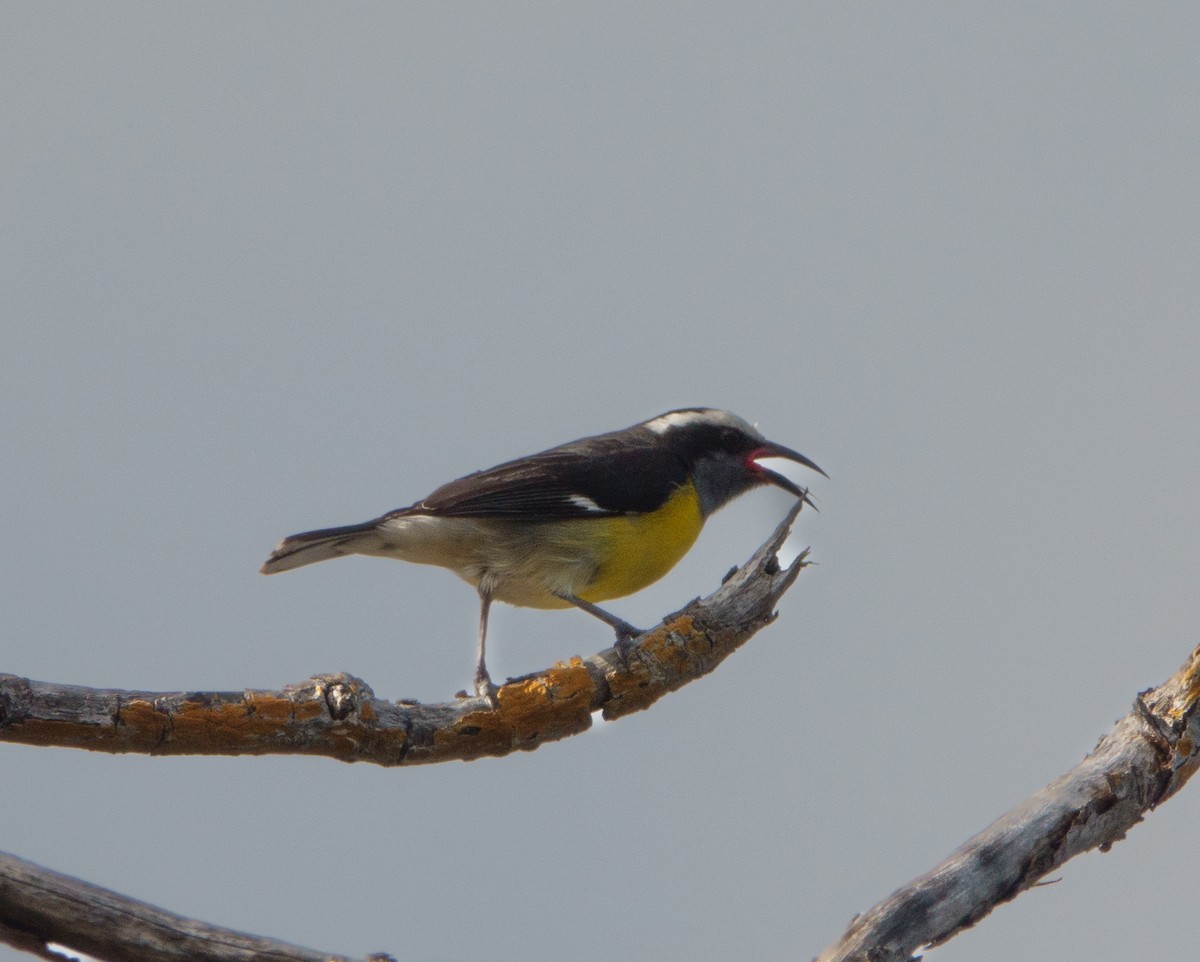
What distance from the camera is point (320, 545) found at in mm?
6863

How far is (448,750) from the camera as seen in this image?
186 inches

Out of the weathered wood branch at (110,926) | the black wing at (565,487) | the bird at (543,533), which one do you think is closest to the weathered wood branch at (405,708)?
the weathered wood branch at (110,926)

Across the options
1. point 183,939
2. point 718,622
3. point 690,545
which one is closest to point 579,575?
point 690,545

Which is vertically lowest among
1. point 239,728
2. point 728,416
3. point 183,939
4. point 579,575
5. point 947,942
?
point 947,942

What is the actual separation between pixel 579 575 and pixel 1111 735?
128 inches

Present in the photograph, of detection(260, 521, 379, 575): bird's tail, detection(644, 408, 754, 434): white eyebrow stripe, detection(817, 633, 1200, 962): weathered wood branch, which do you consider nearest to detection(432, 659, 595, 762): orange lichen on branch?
detection(817, 633, 1200, 962): weathered wood branch

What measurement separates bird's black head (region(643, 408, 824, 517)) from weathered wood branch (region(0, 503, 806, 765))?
230cm

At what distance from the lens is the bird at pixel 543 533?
6953mm

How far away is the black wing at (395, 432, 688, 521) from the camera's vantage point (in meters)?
7.02

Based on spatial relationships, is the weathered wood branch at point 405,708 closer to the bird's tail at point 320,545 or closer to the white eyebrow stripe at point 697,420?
the bird's tail at point 320,545

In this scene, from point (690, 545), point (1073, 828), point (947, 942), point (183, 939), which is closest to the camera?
point (183, 939)

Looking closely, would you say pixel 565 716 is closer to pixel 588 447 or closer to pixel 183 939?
pixel 183 939

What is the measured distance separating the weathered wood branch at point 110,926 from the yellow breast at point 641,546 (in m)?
3.92

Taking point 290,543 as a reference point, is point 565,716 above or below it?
below
